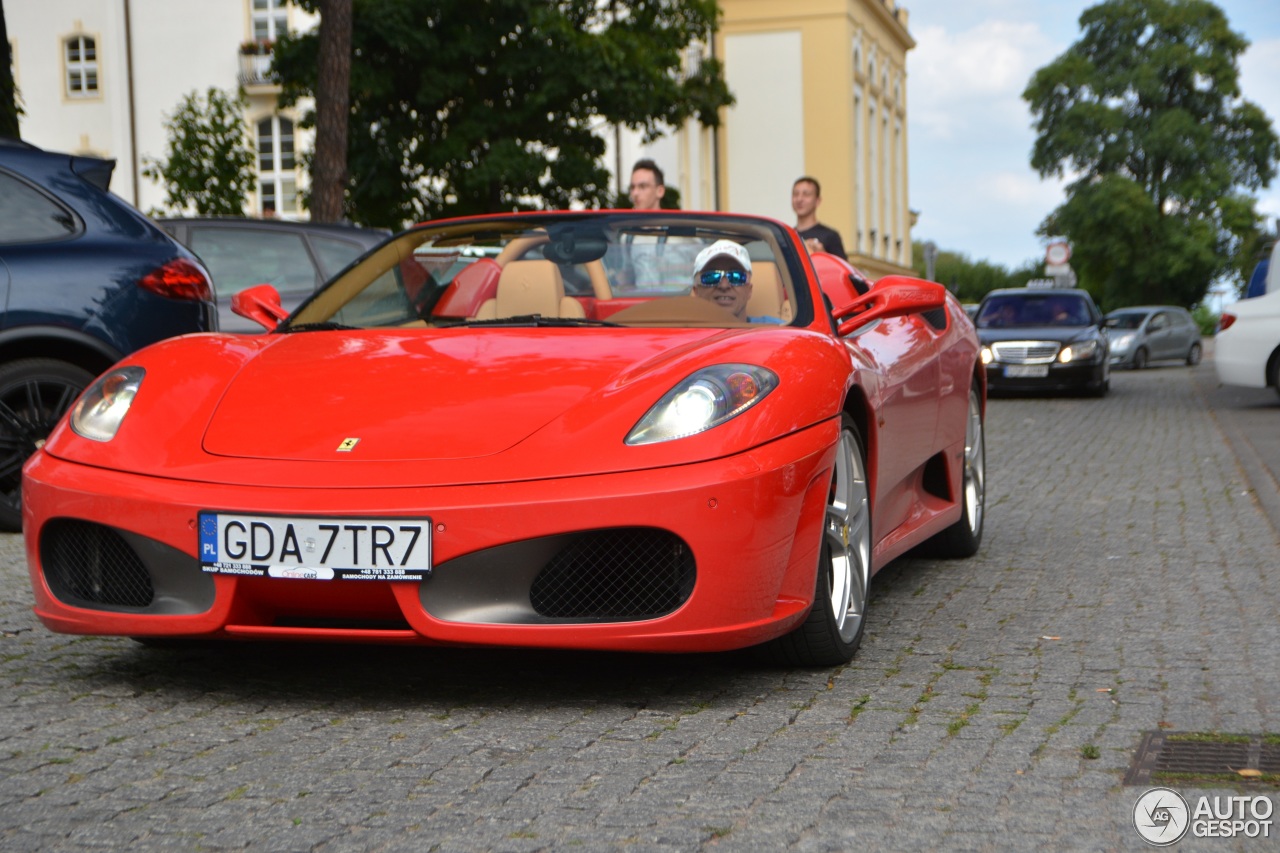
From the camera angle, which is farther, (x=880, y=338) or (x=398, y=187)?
(x=398, y=187)

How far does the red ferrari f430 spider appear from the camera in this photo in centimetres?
395

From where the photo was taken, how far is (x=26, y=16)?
44062 millimetres

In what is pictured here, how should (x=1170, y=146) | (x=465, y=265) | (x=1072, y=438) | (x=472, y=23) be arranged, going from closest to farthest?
(x=465, y=265), (x=1072, y=438), (x=472, y=23), (x=1170, y=146)

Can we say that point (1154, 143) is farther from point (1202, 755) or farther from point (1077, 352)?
point (1202, 755)

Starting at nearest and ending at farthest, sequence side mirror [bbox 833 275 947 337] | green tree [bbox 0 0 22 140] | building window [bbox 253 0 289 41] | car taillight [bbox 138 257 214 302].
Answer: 1. side mirror [bbox 833 275 947 337]
2. car taillight [bbox 138 257 214 302]
3. green tree [bbox 0 0 22 140]
4. building window [bbox 253 0 289 41]

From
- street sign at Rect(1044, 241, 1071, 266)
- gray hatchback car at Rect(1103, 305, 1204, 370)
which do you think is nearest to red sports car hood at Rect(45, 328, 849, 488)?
gray hatchback car at Rect(1103, 305, 1204, 370)

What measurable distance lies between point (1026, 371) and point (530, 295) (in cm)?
1682

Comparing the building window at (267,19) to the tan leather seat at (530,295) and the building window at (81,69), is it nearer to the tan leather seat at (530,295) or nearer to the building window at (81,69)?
the building window at (81,69)

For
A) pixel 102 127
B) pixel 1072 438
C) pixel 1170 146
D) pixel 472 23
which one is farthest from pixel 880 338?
pixel 1170 146

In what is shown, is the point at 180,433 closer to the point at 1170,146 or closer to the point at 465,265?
the point at 465,265

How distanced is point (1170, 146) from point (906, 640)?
64.7 metres

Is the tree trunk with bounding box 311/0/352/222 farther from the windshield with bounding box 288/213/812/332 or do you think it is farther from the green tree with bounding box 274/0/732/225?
the green tree with bounding box 274/0/732/225

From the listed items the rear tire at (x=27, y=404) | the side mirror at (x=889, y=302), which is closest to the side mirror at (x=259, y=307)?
the side mirror at (x=889, y=302)

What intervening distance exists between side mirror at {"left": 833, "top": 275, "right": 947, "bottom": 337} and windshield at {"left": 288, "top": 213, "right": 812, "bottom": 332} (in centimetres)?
16
